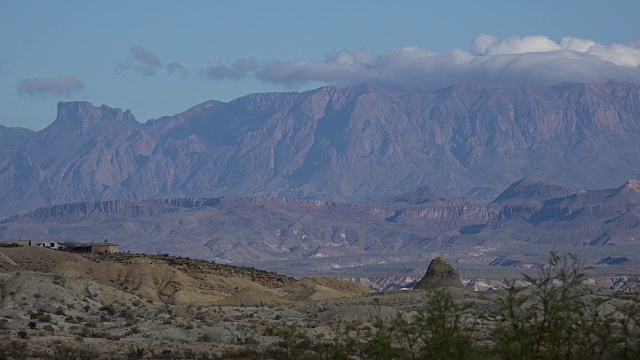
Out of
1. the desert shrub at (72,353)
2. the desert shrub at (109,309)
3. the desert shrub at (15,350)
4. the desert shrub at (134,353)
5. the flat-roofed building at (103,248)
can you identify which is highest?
the flat-roofed building at (103,248)

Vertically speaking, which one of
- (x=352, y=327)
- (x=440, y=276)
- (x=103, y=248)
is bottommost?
(x=352, y=327)

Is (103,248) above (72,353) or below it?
above

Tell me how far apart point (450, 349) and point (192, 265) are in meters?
77.7

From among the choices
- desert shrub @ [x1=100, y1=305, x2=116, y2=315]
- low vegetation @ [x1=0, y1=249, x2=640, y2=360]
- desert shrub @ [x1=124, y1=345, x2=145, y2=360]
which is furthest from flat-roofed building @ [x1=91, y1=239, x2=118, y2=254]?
desert shrub @ [x1=124, y1=345, x2=145, y2=360]

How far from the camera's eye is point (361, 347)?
39.8 metres

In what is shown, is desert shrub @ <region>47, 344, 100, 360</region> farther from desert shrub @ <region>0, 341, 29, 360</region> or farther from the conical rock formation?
the conical rock formation

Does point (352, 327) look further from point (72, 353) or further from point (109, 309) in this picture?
point (109, 309)

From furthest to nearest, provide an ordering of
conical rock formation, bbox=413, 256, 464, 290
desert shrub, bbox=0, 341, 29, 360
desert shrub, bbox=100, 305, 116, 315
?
conical rock formation, bbox=413, 256, 464, 290 < desert shrub, bbox=100, 305, 116, 315 < desert shrub, bbox=0, 341, 29, 360

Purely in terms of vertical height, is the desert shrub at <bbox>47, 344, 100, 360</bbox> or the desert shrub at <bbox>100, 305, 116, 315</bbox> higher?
the desert shrub at <bbox>47, 344, 100, 360</bbox>

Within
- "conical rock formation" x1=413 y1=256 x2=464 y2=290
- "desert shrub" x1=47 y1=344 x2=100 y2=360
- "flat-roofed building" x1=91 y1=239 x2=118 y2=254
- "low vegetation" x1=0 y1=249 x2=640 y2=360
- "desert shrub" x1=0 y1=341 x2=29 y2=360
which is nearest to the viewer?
"low vegetation" x1=0 y1=249 x2=640 y2=360

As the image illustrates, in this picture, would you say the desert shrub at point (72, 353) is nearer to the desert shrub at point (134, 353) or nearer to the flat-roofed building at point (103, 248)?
the desert shrub at point (134, 353)

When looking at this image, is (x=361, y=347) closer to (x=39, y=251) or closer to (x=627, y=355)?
(x=627, y=355)

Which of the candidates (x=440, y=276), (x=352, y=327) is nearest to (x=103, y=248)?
(x=440, y=276)

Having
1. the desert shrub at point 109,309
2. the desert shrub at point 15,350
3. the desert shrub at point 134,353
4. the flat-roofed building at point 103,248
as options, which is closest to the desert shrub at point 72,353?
the desert shrub at point 15,350
